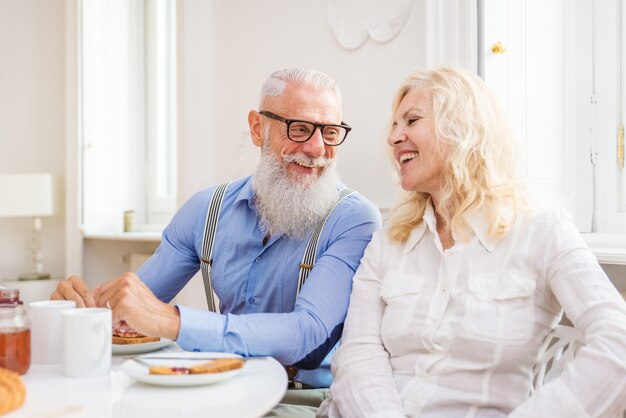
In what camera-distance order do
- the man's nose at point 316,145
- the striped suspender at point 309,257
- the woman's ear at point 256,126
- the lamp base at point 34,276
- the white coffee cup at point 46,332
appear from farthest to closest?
the lamp base at point 34,276 → the woman's ear at point 256,126 → the man's nose at point 316,145 → the striped suspender at point 309,257 → the white coffee cup at point 46,332

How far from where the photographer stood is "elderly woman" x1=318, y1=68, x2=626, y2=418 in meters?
1.33

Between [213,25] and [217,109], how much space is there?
445mm

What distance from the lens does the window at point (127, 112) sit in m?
4.36

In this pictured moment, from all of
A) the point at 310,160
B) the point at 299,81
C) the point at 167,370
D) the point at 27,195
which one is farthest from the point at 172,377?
the point at 27,195

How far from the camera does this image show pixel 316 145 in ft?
6.81

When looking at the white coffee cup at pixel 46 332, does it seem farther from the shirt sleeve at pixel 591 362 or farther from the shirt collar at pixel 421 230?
the shirt sleeve at pixel 591 362

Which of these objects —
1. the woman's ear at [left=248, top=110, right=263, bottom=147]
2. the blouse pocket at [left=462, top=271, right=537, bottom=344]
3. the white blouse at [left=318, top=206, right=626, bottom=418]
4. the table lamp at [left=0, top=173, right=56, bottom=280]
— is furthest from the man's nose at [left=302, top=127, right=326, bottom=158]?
the table lamp at [left=0, top=173, right=56, bottom=280]

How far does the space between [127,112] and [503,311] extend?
3601mm

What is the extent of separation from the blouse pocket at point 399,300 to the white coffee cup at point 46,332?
735 millimetres

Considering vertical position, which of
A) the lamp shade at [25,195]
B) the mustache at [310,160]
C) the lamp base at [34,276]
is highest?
the mustache at [310,160]

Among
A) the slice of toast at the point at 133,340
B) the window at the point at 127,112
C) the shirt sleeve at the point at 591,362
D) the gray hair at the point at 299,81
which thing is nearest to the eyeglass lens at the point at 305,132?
the gray hair at the point at 299,81

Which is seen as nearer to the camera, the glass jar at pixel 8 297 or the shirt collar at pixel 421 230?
the glass jar at pixel 8 297

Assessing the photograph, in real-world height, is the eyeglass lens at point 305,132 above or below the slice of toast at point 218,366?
above

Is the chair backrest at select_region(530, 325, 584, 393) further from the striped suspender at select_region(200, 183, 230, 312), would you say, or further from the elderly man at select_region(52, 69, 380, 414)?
the striped suspender at select_region(200, 183, 230, 312)
